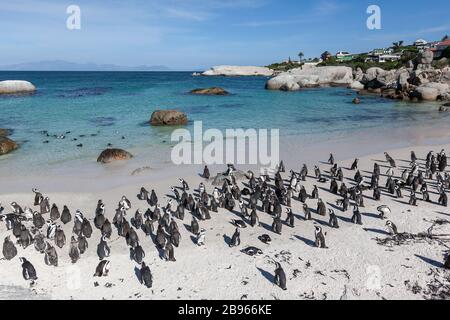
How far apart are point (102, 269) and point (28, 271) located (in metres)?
1.88

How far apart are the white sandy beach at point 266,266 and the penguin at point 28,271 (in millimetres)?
162

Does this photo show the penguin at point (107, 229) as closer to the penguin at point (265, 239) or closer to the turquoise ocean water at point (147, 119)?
the penguin at point (265, 239)

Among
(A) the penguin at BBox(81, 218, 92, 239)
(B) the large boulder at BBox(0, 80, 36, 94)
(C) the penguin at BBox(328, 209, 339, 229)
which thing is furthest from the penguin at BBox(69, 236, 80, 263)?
(B) the large boulder at BBox(0, 80, 36, 94)

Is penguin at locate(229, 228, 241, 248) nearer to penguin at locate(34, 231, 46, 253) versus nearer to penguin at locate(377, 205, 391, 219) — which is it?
penguin at locate(377, 205, 391, 219)

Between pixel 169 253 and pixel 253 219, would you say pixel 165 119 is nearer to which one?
pixel 253 219

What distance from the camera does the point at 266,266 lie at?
35.9 feet

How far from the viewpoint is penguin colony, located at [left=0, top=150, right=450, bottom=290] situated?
11.5 m

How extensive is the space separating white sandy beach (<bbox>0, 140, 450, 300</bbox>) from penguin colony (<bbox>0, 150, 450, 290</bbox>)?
20 cm

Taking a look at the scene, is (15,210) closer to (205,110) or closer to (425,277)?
(425,277)

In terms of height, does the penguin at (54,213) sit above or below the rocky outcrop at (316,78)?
below

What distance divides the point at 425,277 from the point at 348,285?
1992 millimetres

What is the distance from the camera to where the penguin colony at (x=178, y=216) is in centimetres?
1152

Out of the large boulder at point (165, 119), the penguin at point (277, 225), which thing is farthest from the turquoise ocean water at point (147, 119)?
the penguin at point (277, 225)
